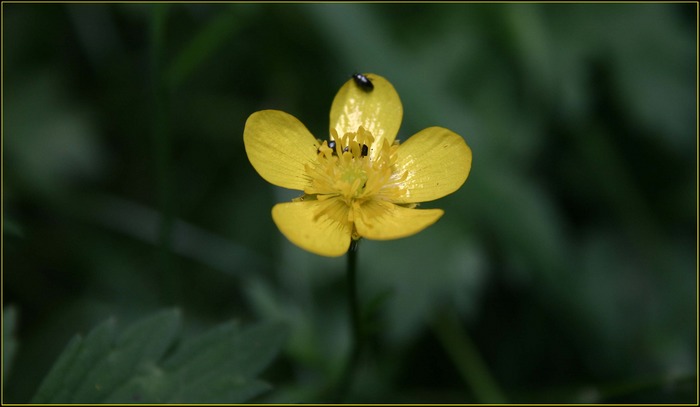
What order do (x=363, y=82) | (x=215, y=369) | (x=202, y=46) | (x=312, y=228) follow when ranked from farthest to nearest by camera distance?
(x=202, y=46) < (x=363, y=82) < (x=215, y=369) < (x=312, y=228)

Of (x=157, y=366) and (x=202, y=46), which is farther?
(x=202, y=46)

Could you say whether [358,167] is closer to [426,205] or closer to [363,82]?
[363,82]

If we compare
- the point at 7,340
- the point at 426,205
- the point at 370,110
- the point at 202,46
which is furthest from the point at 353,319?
the point at 202,46

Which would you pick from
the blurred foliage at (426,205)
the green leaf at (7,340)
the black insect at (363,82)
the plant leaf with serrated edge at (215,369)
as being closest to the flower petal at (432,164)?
the black insect at (363,82)

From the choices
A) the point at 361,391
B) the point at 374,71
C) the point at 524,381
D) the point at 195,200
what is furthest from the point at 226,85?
the point at 524,381

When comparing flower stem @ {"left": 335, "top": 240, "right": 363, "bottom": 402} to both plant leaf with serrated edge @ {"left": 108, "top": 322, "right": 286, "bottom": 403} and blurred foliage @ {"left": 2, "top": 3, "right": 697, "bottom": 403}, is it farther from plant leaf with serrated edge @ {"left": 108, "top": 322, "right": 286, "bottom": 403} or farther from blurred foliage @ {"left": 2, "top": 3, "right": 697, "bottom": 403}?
blurred foliage @ {"left": 2, "top": 3, "right": 697, "bottom": 403}

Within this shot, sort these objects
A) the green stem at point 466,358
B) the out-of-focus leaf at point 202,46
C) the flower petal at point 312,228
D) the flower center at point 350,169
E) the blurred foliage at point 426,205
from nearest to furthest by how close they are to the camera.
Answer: the flower petal at point 312,228 → the flower center at point 350,169 → the out-of-focus leaf at point 202,46 → the green stem at point 466,358 → the blurred foliage at point 426,205

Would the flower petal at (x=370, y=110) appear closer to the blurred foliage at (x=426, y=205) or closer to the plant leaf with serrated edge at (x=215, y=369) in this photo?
the plant leaf with serrated edge at (x=215, y=369)
